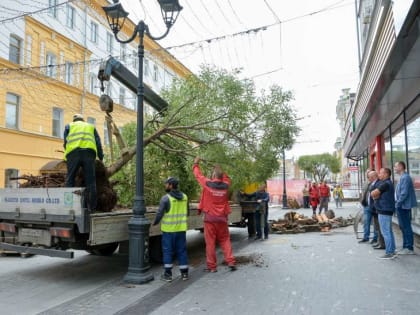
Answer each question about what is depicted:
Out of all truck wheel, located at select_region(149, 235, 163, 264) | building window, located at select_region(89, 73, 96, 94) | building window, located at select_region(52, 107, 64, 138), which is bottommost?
truck wheel, located at select_region(149, 235, 163, 264)

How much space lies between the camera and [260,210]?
11109 mm

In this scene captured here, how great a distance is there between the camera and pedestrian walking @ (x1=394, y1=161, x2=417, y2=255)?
767 cm

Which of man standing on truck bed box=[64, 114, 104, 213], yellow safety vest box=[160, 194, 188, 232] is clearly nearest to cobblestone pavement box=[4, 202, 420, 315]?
yellow safety vest box=[160, 194, 188, 232]

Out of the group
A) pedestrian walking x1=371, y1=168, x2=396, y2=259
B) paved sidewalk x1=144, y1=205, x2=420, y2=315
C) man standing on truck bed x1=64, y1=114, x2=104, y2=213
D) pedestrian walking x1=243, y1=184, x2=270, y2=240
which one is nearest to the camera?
paved sidewalk x1=144, y1=205, x2=420, y2=315

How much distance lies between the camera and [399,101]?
9469mm

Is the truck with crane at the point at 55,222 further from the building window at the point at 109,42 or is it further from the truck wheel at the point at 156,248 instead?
the building window at the point at 109,42

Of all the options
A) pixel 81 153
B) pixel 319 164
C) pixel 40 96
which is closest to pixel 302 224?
pixel 81 153

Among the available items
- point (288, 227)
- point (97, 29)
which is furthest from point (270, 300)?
point (97, 29)

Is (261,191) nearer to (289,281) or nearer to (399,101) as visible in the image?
(399,101)

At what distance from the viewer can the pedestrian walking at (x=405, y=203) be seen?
767 cm

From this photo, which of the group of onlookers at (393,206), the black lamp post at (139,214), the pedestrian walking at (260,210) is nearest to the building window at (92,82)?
the pedestrian walking at (260,210)

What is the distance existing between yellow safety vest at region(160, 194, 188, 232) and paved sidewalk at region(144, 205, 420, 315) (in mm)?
892

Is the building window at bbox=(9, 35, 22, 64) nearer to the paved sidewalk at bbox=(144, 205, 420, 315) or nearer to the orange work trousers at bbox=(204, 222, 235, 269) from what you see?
the paved sidewalk at bbox=(144, 205, 420, 315)

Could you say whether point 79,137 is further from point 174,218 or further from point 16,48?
point 16,48
